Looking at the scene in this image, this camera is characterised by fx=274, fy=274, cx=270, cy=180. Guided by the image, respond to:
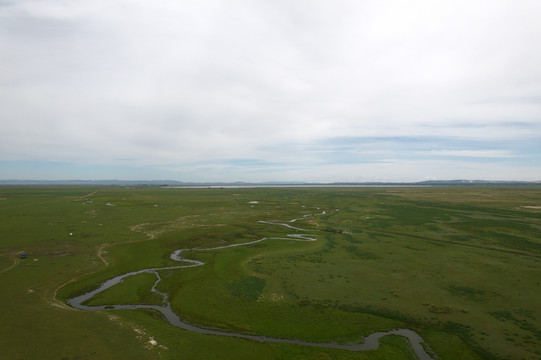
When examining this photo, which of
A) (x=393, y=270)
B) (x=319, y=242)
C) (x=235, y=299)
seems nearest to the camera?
(x=235, y=299)

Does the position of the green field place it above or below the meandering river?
above

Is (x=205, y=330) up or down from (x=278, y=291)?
down

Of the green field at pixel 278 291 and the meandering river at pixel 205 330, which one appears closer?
the green field at pixel 278 291

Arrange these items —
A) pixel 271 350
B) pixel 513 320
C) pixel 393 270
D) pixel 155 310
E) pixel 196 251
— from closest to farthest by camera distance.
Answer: pixel 271 350
pixel 513 320
pixel 155 310
pixel 393 270
pixel 196 251

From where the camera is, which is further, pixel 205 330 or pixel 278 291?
pixel 278 291

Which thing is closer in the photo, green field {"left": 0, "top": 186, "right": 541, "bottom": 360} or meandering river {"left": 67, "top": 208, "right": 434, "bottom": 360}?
green field {"left": 0, "top": 186, "right": 541, "bottom": 360}

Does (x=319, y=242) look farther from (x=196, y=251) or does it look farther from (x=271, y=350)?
(x=271, y=350)

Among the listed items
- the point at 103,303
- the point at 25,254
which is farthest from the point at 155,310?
the point at 25,254

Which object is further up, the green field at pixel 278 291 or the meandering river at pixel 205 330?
the green field at pixel 278 291
